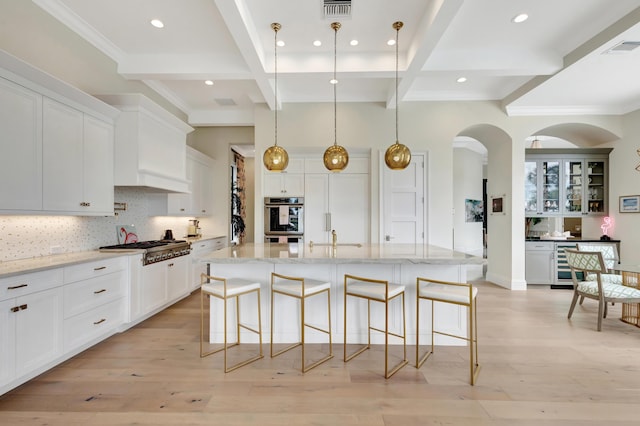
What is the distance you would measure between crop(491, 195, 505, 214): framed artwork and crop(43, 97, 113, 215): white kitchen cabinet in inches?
235

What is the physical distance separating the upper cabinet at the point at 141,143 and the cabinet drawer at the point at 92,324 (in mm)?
1417

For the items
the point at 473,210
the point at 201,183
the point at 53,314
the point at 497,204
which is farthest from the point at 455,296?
the point at 473,210

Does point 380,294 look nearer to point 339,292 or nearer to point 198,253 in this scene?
point 339,292

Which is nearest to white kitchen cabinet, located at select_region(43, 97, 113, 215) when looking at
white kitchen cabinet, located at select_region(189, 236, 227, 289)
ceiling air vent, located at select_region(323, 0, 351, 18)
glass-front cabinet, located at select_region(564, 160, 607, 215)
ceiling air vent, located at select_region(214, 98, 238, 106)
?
white kitchen cabinet, located at select_region(189, 236, 227, 289)

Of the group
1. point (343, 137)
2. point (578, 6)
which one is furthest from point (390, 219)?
point (578, 6)

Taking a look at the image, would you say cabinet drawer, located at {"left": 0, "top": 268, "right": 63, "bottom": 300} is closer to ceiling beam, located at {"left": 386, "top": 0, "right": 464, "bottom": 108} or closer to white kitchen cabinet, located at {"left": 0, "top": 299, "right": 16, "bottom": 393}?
white kitchen cabinet, located at {"left": 0, "top": 299, "right": 16, "bottom": 393}

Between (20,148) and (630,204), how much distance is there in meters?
7.86

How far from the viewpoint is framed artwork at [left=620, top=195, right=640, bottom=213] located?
4568mm

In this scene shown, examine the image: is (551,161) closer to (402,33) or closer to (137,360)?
(402,33)

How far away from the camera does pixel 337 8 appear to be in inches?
110

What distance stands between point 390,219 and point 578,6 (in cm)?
324

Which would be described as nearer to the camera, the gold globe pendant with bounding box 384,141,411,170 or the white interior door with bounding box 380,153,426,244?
the gold globe pendant with bounding box 384,141,411,170

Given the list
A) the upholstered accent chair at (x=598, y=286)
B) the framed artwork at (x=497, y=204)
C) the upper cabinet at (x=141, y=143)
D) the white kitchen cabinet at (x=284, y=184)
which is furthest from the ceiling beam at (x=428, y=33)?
the upper cabinet at (x=141, y=143)

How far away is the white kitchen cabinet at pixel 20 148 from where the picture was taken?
2.16 m
